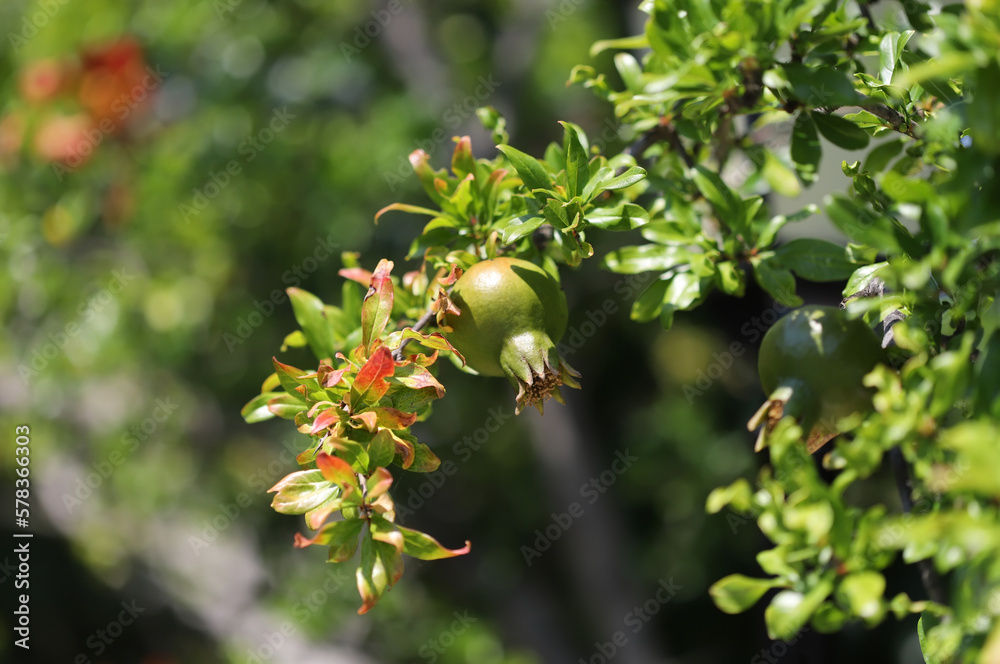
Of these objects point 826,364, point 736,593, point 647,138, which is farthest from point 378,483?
point 647,138

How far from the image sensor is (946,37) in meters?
0.42

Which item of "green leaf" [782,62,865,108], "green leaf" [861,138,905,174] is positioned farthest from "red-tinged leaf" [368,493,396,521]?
"green leaf" [861,138,905,174]

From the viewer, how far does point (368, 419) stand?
57cm

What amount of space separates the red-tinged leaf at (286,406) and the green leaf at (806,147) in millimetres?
526

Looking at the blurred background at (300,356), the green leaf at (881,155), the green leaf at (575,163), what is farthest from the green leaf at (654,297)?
the blurred background at (300,356)

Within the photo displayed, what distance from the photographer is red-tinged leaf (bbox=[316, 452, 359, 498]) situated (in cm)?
54

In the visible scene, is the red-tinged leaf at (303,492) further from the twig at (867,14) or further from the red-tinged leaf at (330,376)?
the twig at (867,14)

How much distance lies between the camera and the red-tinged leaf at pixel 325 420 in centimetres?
58

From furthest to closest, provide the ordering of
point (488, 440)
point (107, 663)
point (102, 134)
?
1. point (107, 663)
2. point (488, 440)
3. point (102, 134)

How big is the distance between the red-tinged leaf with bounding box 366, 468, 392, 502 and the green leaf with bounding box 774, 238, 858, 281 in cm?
39

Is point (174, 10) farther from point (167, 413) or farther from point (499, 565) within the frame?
point (499, 565)

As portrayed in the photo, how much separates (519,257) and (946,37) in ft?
1.30

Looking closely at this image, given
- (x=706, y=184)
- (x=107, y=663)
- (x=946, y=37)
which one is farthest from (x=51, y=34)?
(x=107, y=663)

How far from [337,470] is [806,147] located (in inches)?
21.0
